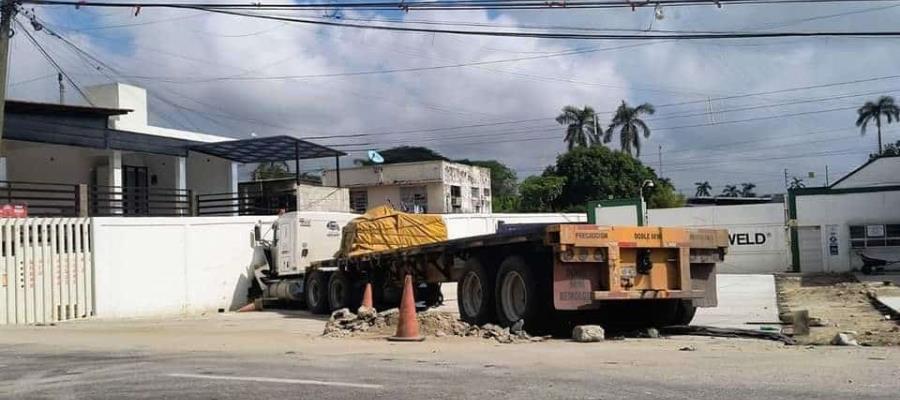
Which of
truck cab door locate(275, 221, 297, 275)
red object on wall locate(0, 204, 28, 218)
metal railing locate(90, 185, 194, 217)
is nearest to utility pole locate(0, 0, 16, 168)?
red object on wall locate(0, 204, 28, 218)

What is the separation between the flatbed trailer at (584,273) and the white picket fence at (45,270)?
956 cm

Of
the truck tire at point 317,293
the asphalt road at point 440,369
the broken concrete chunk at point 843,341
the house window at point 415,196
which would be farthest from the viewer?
the house window at point 415,196

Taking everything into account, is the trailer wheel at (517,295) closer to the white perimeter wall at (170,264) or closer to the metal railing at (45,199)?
the white perimeter wall at (170,264)

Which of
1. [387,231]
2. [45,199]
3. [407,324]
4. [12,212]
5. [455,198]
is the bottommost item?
[407,324]

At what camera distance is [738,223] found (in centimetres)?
3794

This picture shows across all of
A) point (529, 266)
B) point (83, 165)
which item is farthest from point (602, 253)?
point (83, 165)

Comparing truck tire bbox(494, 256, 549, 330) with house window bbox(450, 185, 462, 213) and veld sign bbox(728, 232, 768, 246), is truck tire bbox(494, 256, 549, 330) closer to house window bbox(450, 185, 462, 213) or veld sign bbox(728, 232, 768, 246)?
veld sign bbox(728, 232, 768, 246)

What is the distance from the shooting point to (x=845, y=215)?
117 ft

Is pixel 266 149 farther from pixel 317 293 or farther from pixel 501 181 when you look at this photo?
pixel 501 181

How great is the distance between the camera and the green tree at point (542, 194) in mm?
67562

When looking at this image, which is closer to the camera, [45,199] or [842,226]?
[45,199]

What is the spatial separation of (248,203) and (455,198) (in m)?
23.0

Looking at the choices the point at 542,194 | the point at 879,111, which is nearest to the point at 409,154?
the point at 542,194

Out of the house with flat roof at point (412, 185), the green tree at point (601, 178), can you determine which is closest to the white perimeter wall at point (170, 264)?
the house with flat roof at point (412, 185)
